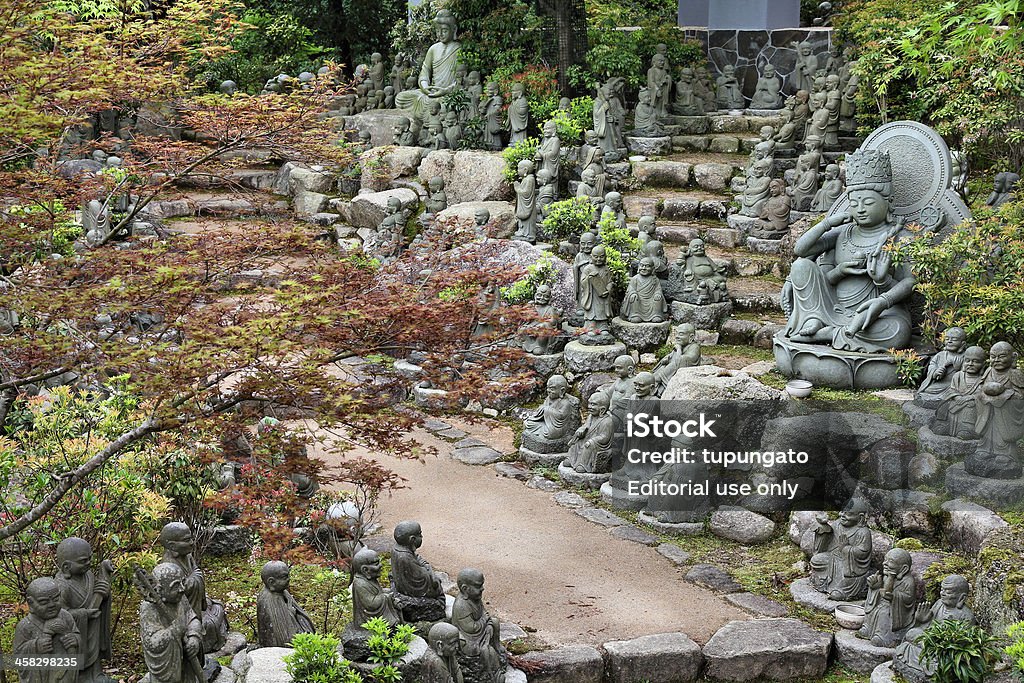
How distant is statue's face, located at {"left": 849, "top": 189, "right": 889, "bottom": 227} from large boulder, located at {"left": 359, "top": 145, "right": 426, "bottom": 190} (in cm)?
1129

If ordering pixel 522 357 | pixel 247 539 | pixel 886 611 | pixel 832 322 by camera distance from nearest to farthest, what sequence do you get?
pixel 522 357
pixel 886 611
pixel 247 539
pixel 832 322

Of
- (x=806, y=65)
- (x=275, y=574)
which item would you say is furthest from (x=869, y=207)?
(x=806, y=65)

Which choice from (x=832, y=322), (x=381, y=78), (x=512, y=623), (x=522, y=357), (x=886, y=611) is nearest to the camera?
(x=522, y=357)

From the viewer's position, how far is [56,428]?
10875 mm

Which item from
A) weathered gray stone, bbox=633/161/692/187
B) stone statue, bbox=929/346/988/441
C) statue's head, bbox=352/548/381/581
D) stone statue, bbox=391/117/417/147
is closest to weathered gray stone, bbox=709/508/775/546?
stone statue, bbox=929/346/988/441

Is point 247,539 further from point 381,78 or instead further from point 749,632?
point 381,78

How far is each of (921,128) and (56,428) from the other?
10197 millimetres

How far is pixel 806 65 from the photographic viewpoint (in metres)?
22.6

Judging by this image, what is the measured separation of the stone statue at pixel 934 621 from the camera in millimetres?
9414

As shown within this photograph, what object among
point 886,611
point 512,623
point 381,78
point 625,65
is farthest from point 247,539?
point 381,78

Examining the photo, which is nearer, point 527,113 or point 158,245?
point 158,245

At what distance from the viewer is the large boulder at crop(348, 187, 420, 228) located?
22.2m

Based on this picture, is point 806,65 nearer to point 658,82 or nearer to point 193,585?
point 658,82

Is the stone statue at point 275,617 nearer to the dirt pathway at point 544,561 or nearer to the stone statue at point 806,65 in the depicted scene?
the dirt pathway at point 544,561
